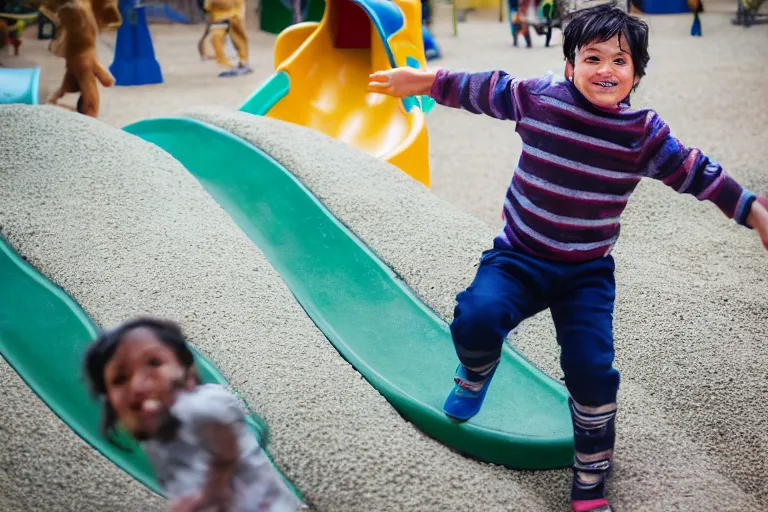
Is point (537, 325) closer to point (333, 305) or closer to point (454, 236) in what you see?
point (454, 236)

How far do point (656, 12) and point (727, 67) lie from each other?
227 cm

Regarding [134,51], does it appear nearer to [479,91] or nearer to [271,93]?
[271,93]

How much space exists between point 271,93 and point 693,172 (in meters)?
2.17

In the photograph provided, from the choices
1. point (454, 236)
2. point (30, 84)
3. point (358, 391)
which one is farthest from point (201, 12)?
point (358, 391)

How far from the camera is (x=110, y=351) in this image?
2.27ft

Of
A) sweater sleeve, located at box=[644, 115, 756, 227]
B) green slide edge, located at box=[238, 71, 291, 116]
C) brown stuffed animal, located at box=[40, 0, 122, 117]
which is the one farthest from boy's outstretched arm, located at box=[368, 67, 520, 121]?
brown stuffed animal, located at box=[40, 0, 122, 117]

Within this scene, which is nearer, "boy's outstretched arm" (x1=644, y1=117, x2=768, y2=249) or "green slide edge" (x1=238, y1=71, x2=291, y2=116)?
"boy's outstretched arm" (x1=644, y1=117, x2=768, y2=249)

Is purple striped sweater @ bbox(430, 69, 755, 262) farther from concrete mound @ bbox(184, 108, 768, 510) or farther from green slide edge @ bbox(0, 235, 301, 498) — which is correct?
green slide edge @ bbox(0, 235, 301, 498)

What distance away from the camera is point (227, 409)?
26.3 inches

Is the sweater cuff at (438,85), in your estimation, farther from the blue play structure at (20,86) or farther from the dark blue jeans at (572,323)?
the blue play structure at (20,86)

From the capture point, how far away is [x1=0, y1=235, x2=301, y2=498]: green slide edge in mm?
1250

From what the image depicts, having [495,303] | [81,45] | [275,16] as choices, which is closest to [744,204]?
[495,303]

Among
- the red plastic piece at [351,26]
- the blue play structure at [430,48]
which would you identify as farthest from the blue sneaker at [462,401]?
the blue play structure at [430,48]

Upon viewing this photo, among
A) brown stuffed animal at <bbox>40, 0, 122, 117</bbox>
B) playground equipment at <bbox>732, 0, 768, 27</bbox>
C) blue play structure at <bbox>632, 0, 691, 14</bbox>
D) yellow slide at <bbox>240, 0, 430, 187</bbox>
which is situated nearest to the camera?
yellow slide at <bbox>240, 0, 430, 187</bbox>
